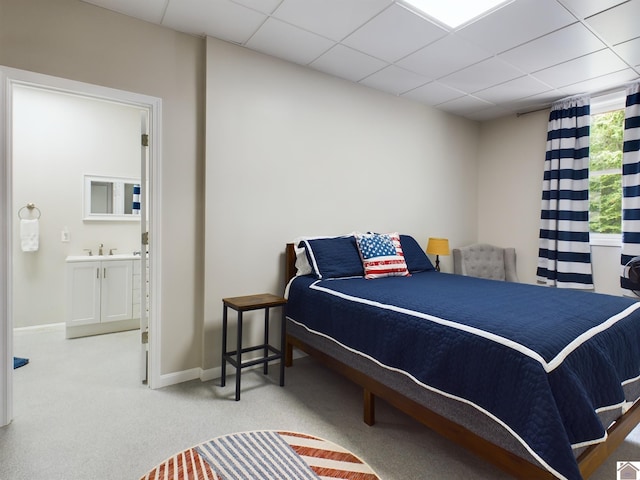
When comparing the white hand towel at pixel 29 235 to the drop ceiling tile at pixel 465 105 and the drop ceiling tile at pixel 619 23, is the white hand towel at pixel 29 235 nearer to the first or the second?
the drop ceiling tile at pixel 465 105

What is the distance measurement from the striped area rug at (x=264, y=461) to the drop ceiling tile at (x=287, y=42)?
2.71 metres

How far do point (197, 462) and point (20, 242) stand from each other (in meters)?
3.38

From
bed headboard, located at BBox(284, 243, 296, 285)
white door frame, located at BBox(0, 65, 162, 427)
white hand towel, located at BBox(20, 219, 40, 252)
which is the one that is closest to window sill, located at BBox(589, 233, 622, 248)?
bed headboard, located at BBox(284, 243, 296, 285)

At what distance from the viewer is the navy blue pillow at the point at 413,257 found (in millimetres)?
3348

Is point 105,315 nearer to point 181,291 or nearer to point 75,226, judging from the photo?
point 75,226

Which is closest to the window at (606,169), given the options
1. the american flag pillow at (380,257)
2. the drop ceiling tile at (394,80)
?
the drop ceiling tile at (394,80)

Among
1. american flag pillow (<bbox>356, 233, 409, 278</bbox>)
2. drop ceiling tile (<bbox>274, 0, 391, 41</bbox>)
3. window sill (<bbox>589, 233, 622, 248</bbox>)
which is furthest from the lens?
window sill (<bbox>589, 233, 622, 248</bbox>)

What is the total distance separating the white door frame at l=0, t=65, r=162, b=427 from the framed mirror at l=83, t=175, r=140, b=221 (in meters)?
1.62

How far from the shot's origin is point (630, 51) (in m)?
2.69

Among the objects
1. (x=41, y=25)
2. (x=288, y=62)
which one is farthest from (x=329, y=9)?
(x=41, y=25)

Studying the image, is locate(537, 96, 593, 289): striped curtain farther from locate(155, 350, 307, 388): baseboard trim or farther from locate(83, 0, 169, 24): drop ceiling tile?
locate(83, 0, 169, 24): drop ceiling tile

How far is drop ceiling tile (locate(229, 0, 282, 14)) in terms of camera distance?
219cm

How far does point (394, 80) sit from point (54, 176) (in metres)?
3.81

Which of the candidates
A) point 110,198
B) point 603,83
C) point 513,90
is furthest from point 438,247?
point 110,198
